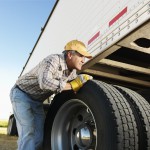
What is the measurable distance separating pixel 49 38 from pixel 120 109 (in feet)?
12.7

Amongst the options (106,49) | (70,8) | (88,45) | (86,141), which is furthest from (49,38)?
(86,141)

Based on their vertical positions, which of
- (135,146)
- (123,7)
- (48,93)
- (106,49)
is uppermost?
(123,7)

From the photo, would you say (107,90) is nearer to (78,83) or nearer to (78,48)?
(78,83)

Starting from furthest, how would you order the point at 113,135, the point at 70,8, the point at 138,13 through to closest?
the point at 70,8
the point at 138,13
the point at 113,135

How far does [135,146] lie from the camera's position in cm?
250

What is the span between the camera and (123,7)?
2971 millimetres

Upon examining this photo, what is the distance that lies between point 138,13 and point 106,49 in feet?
1.92

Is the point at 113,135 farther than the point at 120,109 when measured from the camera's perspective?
No

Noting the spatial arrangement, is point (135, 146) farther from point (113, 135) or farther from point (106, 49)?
point (106, 49)

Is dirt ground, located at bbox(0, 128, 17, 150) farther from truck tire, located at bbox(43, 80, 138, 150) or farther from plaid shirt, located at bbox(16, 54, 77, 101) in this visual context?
truck tire, located at bbox(43, 80, 138, 150)

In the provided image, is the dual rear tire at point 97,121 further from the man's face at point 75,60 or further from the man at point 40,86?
the man's face at point 75,60

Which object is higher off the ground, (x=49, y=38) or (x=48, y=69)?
(x=49, y=38)

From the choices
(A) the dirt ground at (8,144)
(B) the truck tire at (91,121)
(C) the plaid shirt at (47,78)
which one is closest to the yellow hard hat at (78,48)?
(C) the plaid shirt at (47,78)

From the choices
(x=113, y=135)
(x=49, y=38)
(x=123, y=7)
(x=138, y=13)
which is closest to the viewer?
(x=113, y=135)
